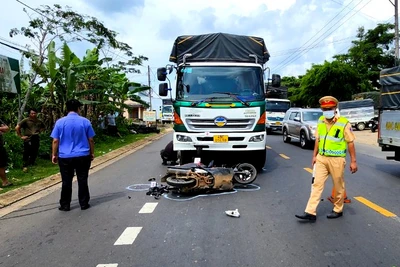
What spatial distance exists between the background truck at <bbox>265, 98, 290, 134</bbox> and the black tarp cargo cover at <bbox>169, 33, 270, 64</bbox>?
16228mm

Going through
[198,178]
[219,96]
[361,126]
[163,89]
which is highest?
[163,89]

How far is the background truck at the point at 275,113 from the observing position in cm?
2530

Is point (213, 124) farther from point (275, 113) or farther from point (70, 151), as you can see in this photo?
point (275, 113)

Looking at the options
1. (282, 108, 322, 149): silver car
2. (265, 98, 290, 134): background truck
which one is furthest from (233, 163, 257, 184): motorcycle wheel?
(265, 98, 290, 134): background truck

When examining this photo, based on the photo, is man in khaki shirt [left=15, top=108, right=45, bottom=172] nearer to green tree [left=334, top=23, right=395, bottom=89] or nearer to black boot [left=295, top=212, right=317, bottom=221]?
black boot [left=295, top=212, right=317, bottom=221]

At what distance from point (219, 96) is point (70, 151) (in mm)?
3633

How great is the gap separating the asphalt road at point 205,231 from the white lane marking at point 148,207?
0.02 meters

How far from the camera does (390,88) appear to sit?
28.5 ft

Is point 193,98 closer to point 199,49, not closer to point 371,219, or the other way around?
point 199,49

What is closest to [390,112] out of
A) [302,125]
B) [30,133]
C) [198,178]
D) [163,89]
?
[198,178]

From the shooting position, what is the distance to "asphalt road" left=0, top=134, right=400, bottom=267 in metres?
3.85

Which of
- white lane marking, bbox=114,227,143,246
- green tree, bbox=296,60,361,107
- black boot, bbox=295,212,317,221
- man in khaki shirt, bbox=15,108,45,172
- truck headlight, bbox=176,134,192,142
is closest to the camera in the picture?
white lane marking, bbox=114,227,143,246

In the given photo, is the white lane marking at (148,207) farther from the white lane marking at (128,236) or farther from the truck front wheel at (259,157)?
the truck front wheel at (259,157)

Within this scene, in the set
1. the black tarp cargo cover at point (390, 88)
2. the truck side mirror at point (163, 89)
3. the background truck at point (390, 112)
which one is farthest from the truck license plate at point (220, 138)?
the black tarp cargo cover at point (390, 88)
